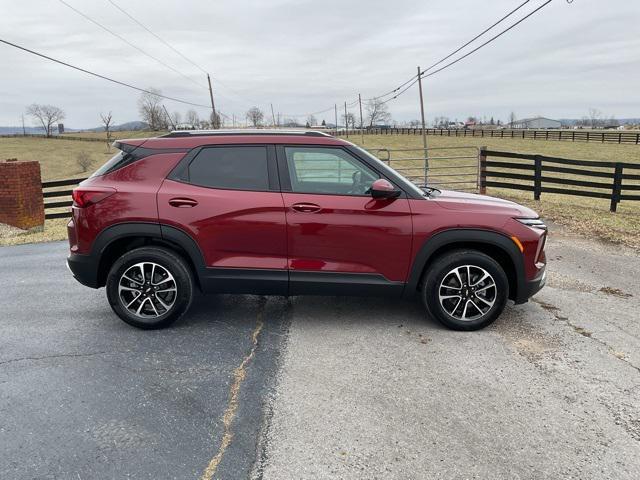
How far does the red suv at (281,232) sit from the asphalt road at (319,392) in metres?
0.40

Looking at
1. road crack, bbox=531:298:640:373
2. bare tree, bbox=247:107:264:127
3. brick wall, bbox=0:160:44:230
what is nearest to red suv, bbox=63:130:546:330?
road crack, bbox=531:298:640:373

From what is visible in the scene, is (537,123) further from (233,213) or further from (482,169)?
(233,213)

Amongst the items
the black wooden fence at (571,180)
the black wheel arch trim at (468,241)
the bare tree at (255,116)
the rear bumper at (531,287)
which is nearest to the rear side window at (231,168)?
the black wheel arch trim at (468,241)

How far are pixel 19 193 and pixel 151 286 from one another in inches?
320

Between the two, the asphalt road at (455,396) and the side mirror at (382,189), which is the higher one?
the side mirror at (382,189)

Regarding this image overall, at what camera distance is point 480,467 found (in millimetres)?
2434

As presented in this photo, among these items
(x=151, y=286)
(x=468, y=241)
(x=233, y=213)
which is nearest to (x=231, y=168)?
(x=233, y=213)

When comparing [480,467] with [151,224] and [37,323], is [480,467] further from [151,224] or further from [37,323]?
[37,323]

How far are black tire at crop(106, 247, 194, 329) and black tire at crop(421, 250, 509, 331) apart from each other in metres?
2.19

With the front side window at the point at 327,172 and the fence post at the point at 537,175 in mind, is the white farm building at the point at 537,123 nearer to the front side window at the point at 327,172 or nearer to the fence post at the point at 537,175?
the fence post at the point at 537,175

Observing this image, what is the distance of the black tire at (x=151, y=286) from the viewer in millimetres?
4062

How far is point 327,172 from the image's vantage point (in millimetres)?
4324

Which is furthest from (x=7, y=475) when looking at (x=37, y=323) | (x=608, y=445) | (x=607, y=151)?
(x=607, y=151)

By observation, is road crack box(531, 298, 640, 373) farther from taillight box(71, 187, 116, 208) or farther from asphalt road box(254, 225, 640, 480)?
taillight box(71, 187, 116, 208)
